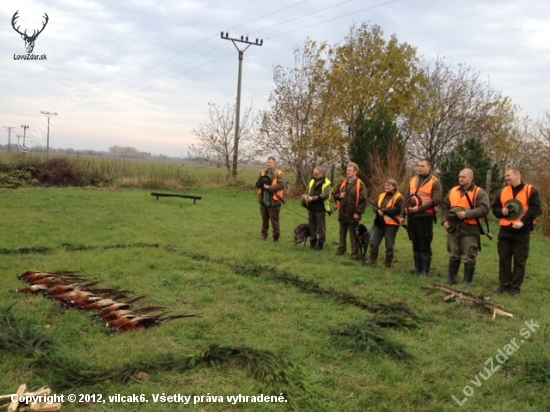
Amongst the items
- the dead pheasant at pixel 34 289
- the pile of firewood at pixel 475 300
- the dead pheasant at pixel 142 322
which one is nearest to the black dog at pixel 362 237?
the pile of firewood at pixel 475 300

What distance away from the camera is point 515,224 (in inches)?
293

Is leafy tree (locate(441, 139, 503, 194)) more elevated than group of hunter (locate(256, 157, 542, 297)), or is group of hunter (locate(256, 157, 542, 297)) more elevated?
leafy tree (locate(441, 139, 503, 194))

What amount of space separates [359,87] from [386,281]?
2203 centimetres

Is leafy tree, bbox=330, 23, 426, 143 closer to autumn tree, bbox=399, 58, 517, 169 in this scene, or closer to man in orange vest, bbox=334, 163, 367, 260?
autumn tree, bbox=399, 58, 517, 169

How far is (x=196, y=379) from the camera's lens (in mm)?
4203

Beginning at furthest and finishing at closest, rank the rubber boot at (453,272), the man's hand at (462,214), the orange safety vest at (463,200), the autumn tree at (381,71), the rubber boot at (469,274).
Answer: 1. the autumn tree at (381,71)
2. the rubber boot at (453,272)
3. the rubber boot at (469,274)
4. the orange safety vest at (463,200)
5. the man's hand at (462,214)

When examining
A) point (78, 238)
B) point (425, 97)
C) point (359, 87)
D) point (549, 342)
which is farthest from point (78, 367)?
point (425, 97)

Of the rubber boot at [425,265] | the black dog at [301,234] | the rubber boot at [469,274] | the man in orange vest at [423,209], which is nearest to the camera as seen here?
the rubber boot at [469,274]

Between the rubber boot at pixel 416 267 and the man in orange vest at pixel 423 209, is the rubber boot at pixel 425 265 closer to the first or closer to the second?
the man in orange vest at pixel 423 209

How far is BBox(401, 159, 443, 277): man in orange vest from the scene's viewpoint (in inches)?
331

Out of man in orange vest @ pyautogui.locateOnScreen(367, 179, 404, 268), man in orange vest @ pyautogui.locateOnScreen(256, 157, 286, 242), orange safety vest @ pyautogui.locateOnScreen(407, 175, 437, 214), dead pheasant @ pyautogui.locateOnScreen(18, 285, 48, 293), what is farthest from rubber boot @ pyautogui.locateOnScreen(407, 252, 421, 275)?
dead pheasant @ pyautogui.locateOnScreen(18, 285, 48, 293)

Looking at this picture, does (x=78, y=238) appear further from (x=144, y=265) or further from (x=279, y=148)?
(x=279, y=148)

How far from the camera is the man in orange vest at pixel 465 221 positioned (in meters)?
7.77

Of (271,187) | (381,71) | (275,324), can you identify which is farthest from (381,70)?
(275,324)
